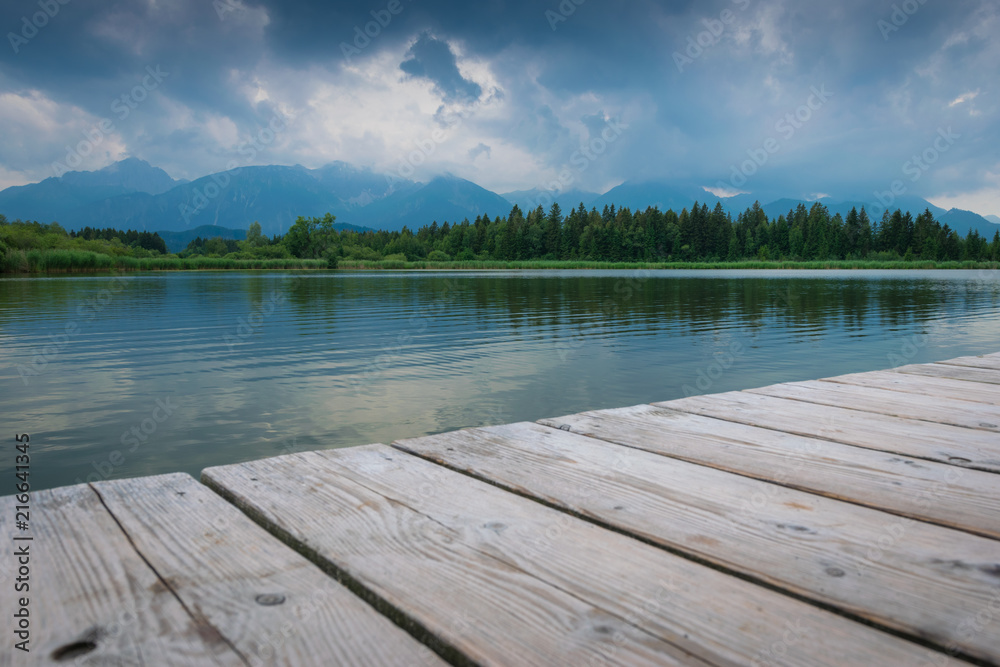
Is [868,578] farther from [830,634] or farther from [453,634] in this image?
[453,634]

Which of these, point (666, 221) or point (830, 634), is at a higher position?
point (666, 221)

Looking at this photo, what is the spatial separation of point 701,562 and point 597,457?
2.64 ft

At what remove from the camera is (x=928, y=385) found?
3.75 m

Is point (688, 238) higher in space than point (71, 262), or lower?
higher

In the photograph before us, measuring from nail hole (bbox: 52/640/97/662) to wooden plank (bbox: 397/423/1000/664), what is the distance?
1057 mm

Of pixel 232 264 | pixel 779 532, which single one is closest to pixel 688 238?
pixel 232 264

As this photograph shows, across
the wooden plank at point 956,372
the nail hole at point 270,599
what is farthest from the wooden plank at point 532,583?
the wooden plank at point 956,372

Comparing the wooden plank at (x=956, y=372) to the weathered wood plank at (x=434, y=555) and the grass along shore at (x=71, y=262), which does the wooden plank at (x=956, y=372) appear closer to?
the weathered wood plank at (x=434, y=555)

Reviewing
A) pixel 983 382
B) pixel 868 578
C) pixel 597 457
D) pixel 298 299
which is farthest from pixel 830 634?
pixel 298 299

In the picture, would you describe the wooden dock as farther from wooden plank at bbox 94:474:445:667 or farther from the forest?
the forest

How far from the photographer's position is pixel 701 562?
1.29 metres

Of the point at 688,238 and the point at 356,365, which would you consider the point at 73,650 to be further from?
the point at 688,238

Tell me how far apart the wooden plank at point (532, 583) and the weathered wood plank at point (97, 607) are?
299mm

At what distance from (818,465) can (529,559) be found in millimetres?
1279
